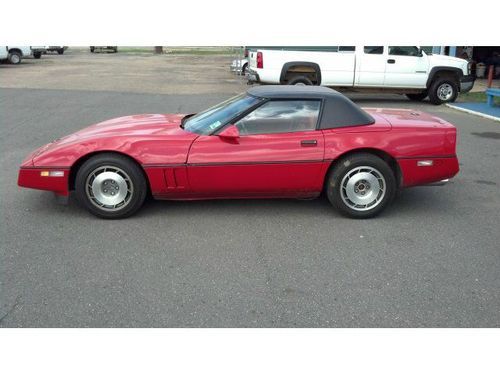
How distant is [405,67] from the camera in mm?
12219

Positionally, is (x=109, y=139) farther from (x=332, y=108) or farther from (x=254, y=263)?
(x=332, y=108)

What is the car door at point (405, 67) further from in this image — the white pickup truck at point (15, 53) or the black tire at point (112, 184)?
the white pickup truck at point (15, 53)

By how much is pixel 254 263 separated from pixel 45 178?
227cm

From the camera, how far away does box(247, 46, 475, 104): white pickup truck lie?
39.5 ft

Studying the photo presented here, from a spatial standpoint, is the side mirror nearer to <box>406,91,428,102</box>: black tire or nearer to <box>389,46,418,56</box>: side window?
<box>389,46,418,56</box>: side window

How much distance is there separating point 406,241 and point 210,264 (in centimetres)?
183

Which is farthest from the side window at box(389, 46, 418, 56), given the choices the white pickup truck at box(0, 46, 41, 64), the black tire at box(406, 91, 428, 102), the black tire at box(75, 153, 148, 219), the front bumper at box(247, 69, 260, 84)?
the white pickup truck at box(0, 46, 41, 64)

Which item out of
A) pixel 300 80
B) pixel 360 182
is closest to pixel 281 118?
pixel 360 182

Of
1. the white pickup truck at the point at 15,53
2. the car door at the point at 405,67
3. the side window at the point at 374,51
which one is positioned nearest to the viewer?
the side window at the point at 374,51

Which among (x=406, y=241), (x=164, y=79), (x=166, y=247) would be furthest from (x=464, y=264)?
(x=164, y=79)

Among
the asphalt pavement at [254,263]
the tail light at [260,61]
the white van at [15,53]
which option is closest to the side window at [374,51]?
the tail light at [260,61]

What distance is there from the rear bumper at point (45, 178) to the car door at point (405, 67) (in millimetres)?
10576

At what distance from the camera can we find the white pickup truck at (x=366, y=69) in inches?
474

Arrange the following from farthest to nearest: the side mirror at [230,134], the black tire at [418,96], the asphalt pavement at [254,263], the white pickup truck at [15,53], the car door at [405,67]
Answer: the white pickup truck at [15,53] < the black tire at [418,96] < the car door at [405,67] < the side mirror at [230,134] < the asphalt pavement at [254,263]
